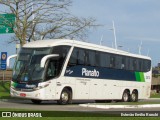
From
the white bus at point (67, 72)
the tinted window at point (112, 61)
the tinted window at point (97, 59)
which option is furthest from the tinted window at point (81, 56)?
the tinted window at point (112, 61)

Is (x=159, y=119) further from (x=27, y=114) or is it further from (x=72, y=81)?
(x=72, y=81)

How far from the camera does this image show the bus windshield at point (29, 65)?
24.3 meters

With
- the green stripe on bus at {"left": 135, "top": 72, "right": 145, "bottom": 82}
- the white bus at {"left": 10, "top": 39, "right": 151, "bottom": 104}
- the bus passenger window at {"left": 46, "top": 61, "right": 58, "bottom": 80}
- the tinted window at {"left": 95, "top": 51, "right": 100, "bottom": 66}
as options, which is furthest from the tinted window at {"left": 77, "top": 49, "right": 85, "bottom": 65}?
the green stripe on bus at {"left": 135, "top": 72, "right": 145, "bottom": 82}

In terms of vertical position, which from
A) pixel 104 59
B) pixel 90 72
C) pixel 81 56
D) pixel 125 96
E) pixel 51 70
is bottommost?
pixel 125 96

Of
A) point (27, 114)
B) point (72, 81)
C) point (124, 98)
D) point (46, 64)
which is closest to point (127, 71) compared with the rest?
point (124, 98)

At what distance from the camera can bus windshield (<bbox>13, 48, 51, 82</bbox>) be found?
79.6 ft

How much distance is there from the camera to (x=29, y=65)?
24516 millimetres

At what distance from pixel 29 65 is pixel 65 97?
2.96 metres

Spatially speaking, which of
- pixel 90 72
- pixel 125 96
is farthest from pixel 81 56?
pixel 125 96

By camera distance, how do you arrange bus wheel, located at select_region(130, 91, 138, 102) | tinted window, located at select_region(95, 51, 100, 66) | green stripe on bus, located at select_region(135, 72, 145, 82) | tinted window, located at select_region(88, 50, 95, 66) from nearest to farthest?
tinted window, located at select_region(88, 50, 95, 66) → tinted window, located at select_region(95, 51, 100, 66) → bus wheel, located at select_region(130, 91, 138, 102) → green stripe on bus, located at select_region(135, 72, 145, 82)

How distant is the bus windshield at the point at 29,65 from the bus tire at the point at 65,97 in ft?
6.70

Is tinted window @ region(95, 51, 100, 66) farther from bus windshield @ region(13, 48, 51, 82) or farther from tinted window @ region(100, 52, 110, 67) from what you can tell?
bus windshield @ region(13, 48, 51, 82)

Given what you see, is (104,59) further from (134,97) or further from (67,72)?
(134,97)

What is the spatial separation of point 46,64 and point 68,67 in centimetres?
173
